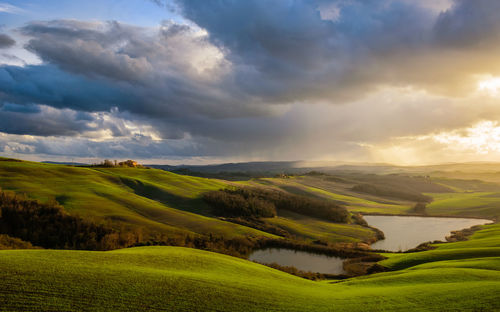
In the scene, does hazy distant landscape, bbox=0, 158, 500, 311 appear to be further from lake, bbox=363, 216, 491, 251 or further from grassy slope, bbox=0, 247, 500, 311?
lake, bbox=363, 216, 491, 251

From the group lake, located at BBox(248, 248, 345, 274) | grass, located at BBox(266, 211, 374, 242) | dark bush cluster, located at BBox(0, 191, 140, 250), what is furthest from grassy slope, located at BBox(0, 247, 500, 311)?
grass, located at BBox(266, 211, 374, 242)

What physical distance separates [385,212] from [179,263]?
112 m

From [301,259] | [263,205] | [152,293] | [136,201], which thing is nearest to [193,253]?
[152,293]

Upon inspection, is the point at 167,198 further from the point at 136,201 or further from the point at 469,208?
the point at 469,208

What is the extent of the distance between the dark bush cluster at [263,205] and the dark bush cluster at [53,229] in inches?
1467

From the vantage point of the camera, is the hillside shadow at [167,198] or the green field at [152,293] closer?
the green field at [152,293]

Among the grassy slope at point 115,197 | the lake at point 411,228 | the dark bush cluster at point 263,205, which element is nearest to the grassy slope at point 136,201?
the grassy slope at point 115,197

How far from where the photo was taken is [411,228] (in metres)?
86.5

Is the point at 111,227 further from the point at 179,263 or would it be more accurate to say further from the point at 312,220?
the point at 312,220

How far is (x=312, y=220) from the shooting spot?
271 feet

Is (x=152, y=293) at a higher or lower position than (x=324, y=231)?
higher

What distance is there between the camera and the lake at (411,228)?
221 feet

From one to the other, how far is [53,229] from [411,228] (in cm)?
8836

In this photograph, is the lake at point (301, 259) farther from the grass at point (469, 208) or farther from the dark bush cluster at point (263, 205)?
the grass at point (469, 208)
